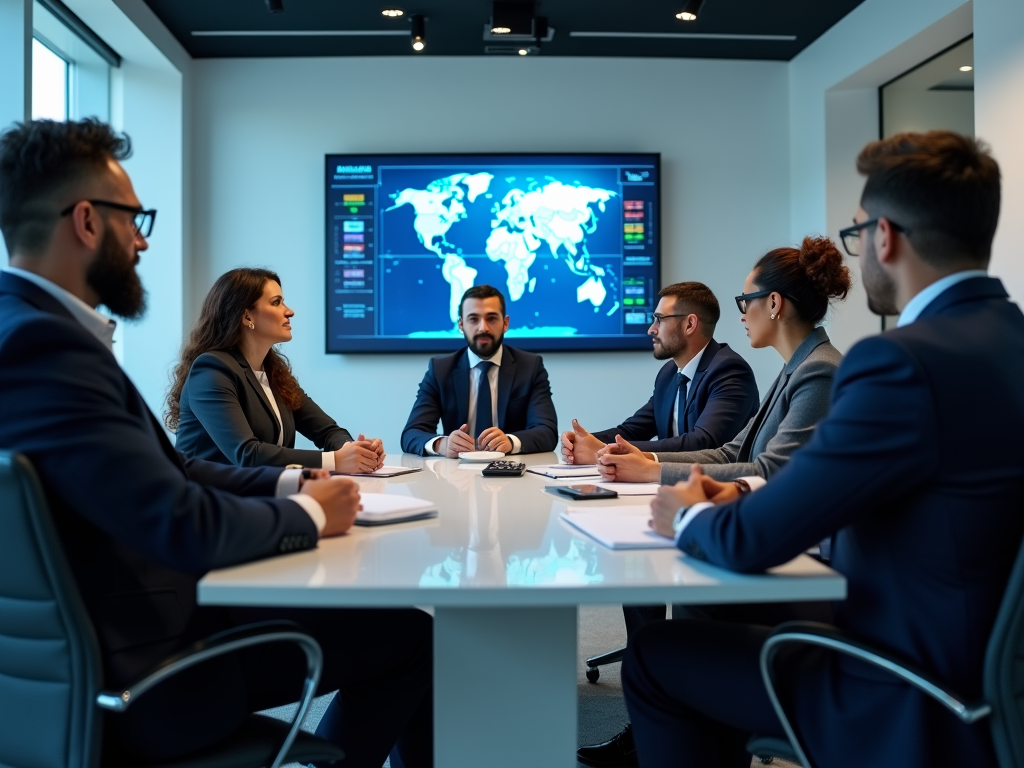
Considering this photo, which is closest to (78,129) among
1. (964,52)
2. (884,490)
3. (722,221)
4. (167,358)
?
(884,490)

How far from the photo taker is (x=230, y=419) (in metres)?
2.97

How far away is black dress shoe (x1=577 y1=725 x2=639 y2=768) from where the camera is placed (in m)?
2.45

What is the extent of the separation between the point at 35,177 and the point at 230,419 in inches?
60.3

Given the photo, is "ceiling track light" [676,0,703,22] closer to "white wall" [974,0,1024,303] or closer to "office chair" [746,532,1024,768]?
"white wall" [974,0,1024,303]

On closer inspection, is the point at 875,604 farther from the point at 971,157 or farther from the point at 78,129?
Result: the point at 78,129

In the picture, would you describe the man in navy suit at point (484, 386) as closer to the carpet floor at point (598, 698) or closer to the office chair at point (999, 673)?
the carpet floor at point (598, 698)

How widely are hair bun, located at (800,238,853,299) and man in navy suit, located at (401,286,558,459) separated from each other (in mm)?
1674

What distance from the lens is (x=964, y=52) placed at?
4.90 metres

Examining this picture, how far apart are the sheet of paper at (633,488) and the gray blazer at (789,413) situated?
0.07 meters

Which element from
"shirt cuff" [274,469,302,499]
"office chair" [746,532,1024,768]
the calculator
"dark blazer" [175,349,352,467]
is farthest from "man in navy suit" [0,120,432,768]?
"dark blazer" [175,349,352,467]

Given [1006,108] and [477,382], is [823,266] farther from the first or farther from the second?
[1006,108]

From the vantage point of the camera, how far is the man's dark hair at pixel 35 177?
1509 mm

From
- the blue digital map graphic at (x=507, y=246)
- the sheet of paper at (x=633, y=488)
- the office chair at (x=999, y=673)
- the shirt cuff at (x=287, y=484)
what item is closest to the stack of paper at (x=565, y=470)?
Answer: the sheet of paper at (x=633, y=488)

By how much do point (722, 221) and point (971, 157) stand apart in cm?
489
